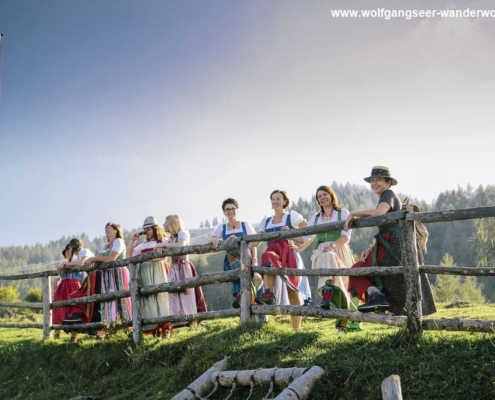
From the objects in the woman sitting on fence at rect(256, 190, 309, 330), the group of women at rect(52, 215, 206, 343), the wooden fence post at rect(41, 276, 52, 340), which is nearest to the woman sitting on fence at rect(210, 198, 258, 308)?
the woman sitting on fence at rect(256, 190, 309, 330)

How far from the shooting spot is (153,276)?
8.91 metres

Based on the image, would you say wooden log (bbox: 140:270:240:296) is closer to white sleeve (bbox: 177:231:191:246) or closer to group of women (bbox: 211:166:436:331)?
group of women (bbox: 211:166:436:331)

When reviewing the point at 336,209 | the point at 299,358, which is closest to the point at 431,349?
the point at 299,358

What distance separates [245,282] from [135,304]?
7.22 feet

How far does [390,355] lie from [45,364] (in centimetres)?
647

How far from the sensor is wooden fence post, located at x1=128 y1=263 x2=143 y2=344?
8.30 metres

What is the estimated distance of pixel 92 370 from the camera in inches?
324

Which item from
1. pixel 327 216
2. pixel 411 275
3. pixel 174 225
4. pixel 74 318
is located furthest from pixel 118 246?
pixel 411 275

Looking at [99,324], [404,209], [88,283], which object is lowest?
[99,324]

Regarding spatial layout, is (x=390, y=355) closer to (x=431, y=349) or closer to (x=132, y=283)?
(x=431, y=349)

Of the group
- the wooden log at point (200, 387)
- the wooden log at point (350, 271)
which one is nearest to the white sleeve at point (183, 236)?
the wooden log at point (350, 271)

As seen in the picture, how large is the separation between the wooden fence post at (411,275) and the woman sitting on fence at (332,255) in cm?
124

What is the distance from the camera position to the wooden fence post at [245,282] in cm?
710

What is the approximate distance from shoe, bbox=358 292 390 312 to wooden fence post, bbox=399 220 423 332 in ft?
1.31
